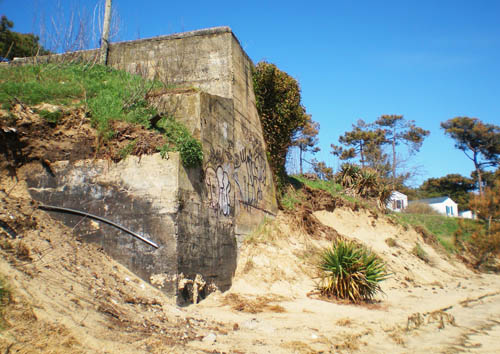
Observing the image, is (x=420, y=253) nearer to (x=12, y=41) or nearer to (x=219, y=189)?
(x=219, y=189)

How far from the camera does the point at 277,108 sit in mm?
12641

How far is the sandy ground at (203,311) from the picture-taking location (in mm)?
3799

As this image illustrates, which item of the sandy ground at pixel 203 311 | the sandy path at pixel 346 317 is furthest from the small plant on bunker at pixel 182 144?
the sandy path at pixel 346 317

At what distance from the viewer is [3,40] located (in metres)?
23.5

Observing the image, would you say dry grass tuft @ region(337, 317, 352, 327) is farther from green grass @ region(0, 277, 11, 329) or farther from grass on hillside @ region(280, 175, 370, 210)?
grass on hillside @ region(280, 175, 370, 210)

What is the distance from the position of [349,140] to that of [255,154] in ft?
115

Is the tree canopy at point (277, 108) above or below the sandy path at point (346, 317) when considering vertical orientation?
above

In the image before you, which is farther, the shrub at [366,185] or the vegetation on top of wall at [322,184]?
the shrub at [366,185]

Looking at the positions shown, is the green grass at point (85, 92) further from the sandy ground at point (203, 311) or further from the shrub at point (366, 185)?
the shrub at point (366, 185)

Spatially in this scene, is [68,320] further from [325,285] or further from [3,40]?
[3,40]

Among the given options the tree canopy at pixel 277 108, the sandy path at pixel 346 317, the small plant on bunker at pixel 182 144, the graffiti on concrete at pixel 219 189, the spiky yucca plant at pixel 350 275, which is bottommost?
the sandy path at pixel 346 317

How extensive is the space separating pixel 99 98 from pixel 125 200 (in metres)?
2.42

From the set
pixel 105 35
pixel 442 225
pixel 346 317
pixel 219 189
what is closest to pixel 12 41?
pixel 105 35

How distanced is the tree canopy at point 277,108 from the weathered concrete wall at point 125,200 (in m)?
5.98
